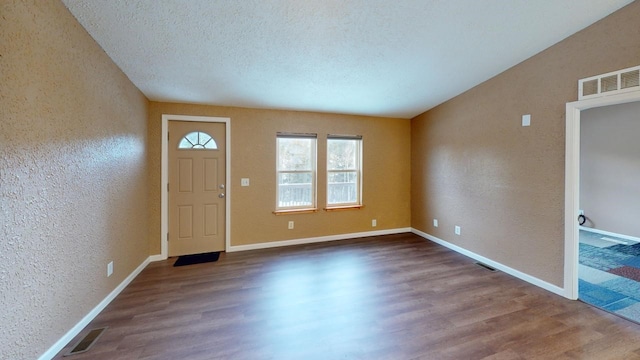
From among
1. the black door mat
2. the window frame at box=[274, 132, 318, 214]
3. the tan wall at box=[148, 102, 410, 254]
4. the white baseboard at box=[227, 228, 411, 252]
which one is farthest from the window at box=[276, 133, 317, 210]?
the black door mat

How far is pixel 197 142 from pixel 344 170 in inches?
98.6

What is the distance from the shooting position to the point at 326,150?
4270 millimetres

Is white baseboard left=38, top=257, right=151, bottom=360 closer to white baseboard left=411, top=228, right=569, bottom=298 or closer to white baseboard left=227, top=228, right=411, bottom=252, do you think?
white baseboard left=227, top=228, right=411, bottom=252

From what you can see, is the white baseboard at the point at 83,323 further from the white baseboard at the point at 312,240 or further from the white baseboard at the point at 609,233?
the white baseboard at the point at 609,233

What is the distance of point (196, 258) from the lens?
3494 millimetres

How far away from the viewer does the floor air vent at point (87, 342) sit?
174 centimetres

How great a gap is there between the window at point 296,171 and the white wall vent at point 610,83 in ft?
10.7

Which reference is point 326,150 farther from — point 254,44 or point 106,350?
point 106,350

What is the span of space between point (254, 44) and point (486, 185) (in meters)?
3.42

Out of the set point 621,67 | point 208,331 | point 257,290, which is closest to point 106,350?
point 208,331

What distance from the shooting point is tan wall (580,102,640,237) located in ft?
13.5

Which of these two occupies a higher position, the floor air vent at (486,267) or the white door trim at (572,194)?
the white door trim at (572,194)

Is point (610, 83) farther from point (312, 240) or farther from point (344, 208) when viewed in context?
point (312, 240)

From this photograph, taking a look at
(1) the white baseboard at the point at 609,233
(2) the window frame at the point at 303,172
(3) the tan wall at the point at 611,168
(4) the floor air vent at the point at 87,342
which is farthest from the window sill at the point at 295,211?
(3) the tan wall at the point at 611,168
